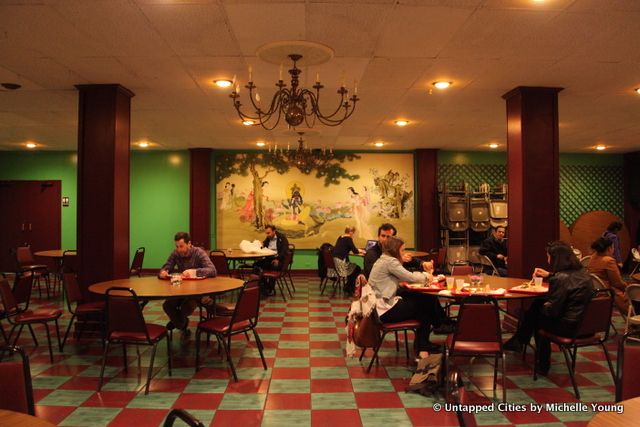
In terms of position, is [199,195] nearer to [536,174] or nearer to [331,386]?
[536,174]

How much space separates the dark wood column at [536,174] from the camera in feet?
18.8

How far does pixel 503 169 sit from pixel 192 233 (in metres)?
7.71

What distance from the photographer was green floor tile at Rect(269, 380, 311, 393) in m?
3.94

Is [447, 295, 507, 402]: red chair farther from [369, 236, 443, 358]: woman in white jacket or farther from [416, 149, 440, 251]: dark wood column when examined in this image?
[416, 149, 440, 251]: dark wood column

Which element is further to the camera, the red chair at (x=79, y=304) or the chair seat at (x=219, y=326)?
the red chair at (x=79, y=304)

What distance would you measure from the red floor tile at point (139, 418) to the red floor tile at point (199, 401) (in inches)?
6.4

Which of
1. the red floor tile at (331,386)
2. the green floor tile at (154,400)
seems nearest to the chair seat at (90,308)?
the green floor tile at (154,400)

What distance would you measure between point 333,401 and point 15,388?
2298mm

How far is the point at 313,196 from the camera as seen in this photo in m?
11.5

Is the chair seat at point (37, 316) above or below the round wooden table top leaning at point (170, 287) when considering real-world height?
below

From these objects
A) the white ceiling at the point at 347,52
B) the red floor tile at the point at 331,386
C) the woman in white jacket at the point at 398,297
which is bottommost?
the red floor tile at the point at 331,386

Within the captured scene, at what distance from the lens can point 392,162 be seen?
11.6 metres

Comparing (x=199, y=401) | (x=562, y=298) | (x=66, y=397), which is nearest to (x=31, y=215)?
(x=66, y=397)

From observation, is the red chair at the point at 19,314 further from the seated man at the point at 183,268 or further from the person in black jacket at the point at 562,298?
the person in black jacket at the point at 562,298
